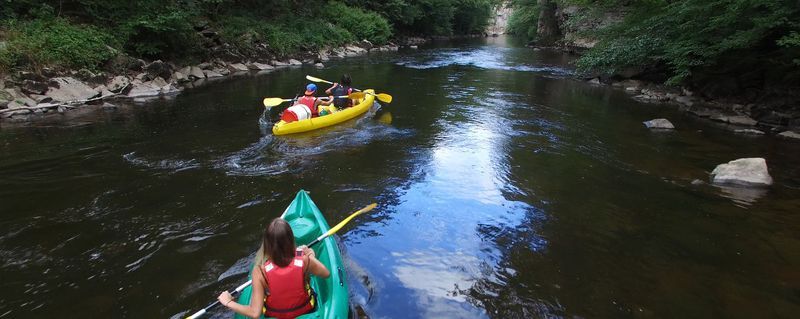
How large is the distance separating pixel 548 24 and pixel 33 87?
30212 mm

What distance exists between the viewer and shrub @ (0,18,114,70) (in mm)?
9812

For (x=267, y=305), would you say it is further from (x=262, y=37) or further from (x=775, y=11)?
(x=262, y=37)

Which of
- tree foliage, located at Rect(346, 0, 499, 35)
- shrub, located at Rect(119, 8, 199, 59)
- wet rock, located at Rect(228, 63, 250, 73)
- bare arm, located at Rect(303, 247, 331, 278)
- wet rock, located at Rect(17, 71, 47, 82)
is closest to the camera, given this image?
bare arm, located at Rect(303, 247, 331, 278)

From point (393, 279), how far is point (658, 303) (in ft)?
6.63

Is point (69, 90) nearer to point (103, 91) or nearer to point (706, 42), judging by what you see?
point (103, 91)

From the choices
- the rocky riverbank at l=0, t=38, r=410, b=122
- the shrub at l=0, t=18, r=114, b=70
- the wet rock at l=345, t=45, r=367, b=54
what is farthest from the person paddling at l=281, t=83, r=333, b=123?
the wet rock at l=345, t=45, r=367, b=54

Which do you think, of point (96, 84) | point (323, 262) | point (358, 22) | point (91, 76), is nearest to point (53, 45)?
point (91, 76)

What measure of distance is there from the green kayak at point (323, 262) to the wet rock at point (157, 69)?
10.4 m

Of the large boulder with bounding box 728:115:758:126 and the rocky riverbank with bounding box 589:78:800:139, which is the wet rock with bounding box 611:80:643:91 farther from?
the large boulder with bounding box 728:115:758:126

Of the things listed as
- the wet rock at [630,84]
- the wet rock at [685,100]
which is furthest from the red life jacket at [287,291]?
the wet rock at [630,84]

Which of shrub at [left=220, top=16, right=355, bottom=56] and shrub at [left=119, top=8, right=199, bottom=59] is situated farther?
shrub at [left=220, top=16, right=355, bottom=56]

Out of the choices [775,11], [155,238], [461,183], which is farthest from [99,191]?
[775,11]

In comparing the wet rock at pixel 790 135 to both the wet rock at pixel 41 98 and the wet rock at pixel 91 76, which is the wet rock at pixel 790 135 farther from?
the wet rock at pixel 91 76

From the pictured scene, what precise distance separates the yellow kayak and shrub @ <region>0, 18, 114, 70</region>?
6.29 m
